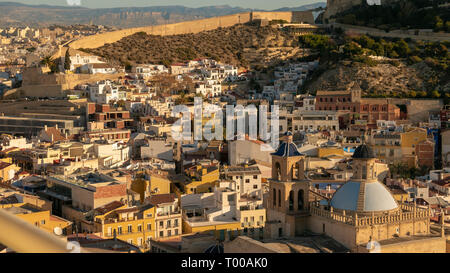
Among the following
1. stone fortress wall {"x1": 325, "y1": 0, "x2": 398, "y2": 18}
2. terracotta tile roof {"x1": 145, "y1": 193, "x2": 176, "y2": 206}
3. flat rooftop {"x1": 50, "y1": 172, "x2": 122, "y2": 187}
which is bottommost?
terracotta tile roof {"x1": 145, "y1": 193, "x2": 176, "y2": 206}

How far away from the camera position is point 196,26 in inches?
1662

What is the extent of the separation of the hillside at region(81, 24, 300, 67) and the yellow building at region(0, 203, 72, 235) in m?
22.5

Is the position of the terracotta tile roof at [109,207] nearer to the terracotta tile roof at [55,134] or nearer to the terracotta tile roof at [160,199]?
the terracotta tile roof at [160,199]

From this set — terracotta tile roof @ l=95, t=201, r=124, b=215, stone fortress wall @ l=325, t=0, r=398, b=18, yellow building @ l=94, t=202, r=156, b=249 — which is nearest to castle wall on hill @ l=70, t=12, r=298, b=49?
stone fortress wall @ l=325, t=0, r=398, b=18

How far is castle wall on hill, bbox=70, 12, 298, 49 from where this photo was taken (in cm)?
3875

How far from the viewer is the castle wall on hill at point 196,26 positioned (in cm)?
3875

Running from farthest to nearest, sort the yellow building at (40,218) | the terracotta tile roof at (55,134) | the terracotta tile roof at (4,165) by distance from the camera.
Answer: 1. the terracotta tile roof at (55,134)
2. the terracotta tile roof at (4,165)
3. the yellow building at (40,218)

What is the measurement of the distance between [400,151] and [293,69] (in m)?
13.0

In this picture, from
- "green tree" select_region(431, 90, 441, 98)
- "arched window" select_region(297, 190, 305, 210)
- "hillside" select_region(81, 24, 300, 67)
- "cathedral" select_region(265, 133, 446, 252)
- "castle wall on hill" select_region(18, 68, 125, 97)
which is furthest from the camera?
"hillside" select_region(81, 24, 300, 67)

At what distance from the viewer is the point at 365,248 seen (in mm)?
8953

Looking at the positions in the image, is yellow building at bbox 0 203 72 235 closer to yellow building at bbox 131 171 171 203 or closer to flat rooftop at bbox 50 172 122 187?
flat rooftop at bbox 50 172 122 187

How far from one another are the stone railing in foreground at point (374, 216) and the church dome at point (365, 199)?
119 millimetres

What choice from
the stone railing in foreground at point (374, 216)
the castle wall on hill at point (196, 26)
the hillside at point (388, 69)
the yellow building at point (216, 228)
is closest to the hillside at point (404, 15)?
the hillside at point (388, 69)

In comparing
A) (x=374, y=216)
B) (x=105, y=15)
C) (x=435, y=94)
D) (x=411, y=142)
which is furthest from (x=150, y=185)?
(x=105, y=15)
